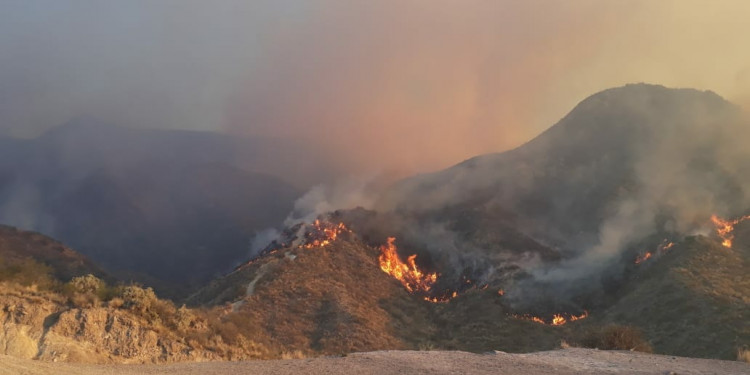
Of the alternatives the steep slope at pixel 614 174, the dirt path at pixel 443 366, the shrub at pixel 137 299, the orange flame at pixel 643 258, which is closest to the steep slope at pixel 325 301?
the shrub at pixel 137 299

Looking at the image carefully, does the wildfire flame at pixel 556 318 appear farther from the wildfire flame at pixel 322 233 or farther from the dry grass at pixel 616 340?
the wildfire flame at pixel 322 233

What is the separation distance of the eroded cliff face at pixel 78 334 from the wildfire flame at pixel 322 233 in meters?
52.4

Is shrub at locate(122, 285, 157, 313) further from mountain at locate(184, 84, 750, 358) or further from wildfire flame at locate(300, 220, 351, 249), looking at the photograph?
wildfire flame at locate(300, 220, 351, 249)

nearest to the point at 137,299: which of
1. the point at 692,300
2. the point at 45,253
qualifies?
the point at 692,300

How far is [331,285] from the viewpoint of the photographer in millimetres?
57688

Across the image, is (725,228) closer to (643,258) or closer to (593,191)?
(643,258)

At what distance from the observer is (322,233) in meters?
77.1

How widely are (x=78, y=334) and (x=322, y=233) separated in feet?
199

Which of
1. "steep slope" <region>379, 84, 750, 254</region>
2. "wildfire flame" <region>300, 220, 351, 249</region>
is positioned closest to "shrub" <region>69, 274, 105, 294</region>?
"wildfire flame" <region>300, 220, 351, 249</region>

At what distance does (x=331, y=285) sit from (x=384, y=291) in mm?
7735

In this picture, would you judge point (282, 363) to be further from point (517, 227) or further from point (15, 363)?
point (517, 227)

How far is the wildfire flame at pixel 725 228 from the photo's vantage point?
5984cm

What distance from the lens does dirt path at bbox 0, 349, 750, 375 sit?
15.1 meters


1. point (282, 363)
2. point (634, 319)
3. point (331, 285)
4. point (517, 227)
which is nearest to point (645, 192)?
point (517, 227)
